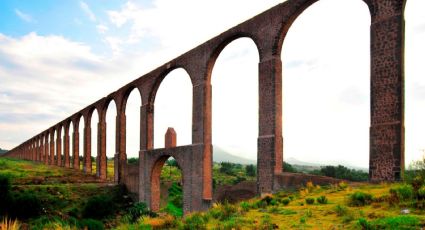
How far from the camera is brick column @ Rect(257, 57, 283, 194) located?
1273 centimetres

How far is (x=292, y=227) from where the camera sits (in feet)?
22.3

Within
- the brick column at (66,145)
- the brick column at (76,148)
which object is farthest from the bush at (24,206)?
the brick column at (66,145)

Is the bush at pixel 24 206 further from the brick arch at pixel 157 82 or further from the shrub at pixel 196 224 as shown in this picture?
the shrub at pixel 196 224

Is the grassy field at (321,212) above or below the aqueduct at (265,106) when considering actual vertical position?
below

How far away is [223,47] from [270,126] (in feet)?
15.4

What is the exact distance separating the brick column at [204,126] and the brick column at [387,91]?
7254mm

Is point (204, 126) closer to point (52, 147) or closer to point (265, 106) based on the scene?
point (265, 106)

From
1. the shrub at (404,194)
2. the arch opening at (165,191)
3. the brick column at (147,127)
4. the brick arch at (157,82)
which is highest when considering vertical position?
the brick arch at (157,82)

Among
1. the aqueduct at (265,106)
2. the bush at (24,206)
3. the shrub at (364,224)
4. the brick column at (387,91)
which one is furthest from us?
the bush at (24,206)

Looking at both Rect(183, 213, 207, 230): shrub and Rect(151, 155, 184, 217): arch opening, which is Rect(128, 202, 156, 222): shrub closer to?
Rect(151, 155, 184, 217): arch opening

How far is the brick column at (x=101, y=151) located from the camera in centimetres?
2809

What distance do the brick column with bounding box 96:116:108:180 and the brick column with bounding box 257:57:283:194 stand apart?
17.9 m

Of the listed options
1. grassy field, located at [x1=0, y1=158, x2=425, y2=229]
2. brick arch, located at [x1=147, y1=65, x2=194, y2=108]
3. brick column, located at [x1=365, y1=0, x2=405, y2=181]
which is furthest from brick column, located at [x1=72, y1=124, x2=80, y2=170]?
brick column, located at [x1=365, y1=0, x2=405, y2=181]

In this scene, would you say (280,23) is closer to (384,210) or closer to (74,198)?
(384,210)
